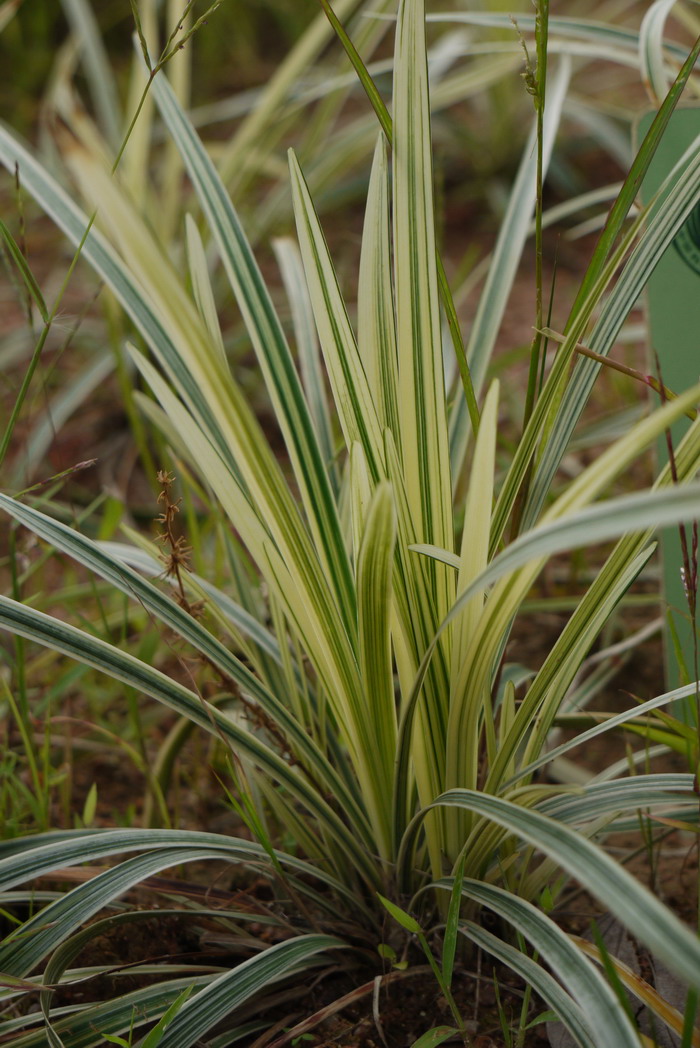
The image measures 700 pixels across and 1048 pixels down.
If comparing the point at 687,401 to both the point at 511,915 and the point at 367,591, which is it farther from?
the point at 511,915

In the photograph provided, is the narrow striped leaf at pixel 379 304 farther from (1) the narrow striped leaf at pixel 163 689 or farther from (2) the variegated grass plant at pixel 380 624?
(1) the narrow striped leaf at pixel 163 689

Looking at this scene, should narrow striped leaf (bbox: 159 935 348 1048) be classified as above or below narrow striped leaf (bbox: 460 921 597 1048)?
below

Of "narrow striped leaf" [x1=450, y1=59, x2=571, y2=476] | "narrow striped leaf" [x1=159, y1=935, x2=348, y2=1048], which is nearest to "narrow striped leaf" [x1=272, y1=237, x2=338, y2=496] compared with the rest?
"narrow striped leaf" [x1=450, y1=59, x2=571, y2=476]

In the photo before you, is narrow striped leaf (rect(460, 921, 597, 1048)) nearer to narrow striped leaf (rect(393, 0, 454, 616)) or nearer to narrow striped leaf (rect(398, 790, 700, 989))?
narrow striped leaf (rect(398, 790, 700, 989))

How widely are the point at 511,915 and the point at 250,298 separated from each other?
40cm

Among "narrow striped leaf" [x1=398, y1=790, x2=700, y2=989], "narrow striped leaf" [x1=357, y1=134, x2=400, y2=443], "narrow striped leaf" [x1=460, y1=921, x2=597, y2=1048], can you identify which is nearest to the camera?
"narrow striped leaf" [x1=398, y1=790, x2=700, y2=989]

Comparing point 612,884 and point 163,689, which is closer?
point 612,884

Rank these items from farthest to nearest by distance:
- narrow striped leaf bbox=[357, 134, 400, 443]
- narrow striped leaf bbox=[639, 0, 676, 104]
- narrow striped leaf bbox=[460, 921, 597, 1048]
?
narrow striped leaf bbox=[639, 0, 676, 104]
narrow striped leaf bbox=[357, 134, 400, 443]
narrow striped leaf bbox=[460, 921, 597, 1048]

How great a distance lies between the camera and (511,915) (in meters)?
0.51

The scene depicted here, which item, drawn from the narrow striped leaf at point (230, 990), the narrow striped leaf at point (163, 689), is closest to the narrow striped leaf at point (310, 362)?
the narrow striped leaf at point (163, 689)

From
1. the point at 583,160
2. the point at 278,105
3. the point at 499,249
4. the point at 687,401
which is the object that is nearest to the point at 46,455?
the point at 278,105

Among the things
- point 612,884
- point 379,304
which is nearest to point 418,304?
point 379,304

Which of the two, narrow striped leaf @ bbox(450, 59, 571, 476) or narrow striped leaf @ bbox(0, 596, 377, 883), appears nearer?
narrow striped leaf @ bbox(0, 596, 377, 883)

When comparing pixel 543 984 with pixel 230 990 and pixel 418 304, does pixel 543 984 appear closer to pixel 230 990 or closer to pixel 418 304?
pixel 230 990
